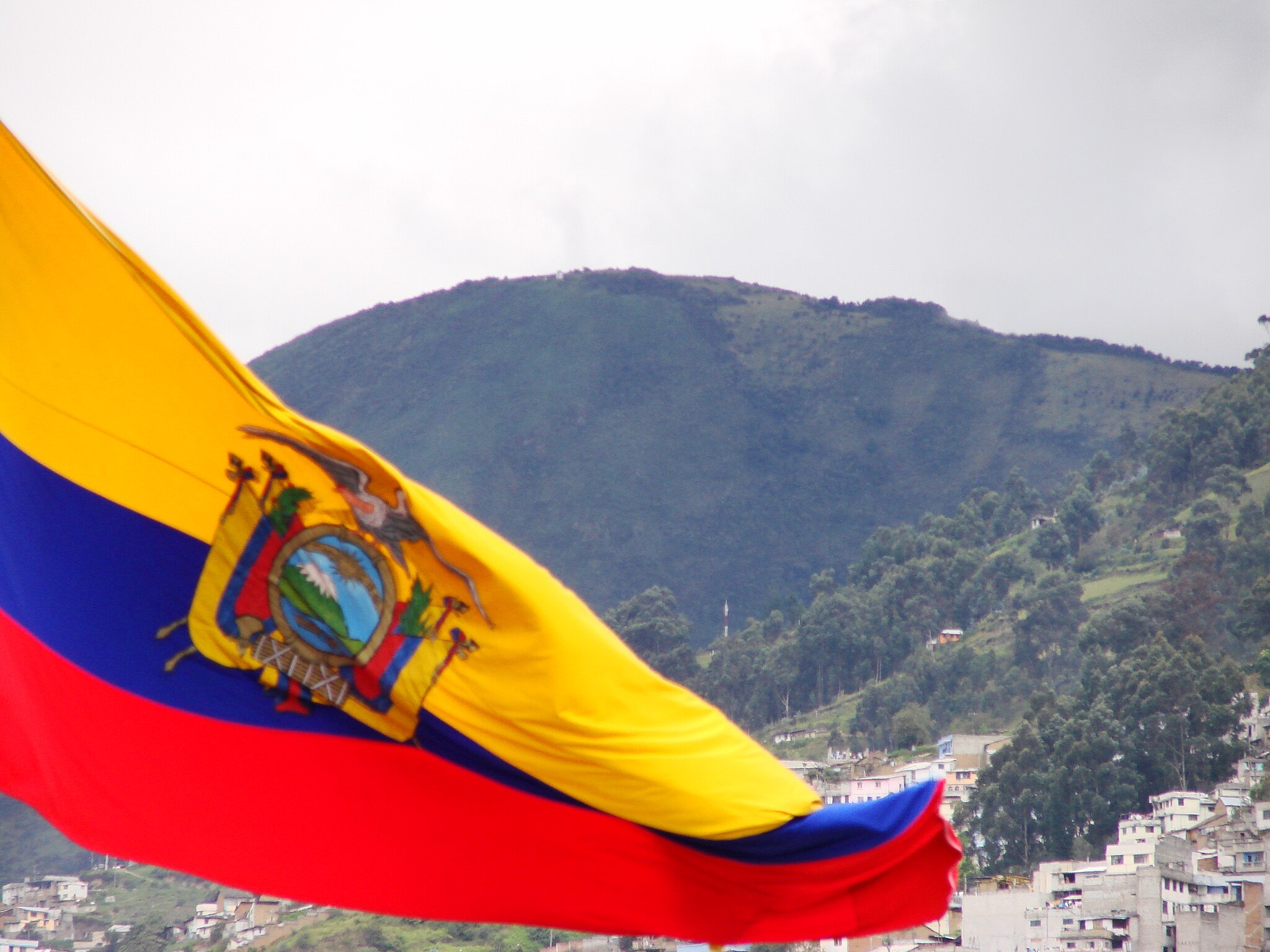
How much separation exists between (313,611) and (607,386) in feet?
600

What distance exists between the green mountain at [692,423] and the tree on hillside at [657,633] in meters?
60.6

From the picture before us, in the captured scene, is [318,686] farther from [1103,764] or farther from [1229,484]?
[1229,484]

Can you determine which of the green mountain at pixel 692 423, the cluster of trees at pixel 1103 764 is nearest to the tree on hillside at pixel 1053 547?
the cluster of trees at pixel 1103 764

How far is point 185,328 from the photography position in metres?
6.23

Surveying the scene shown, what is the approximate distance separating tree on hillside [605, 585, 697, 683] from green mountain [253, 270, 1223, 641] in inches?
2386

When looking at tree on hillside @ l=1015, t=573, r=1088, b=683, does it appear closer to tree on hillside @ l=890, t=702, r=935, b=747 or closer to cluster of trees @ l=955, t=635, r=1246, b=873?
tree on hillside @ l=890, t=702, r=935, b=747

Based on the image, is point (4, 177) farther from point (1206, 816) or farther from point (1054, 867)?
point (1206, 816)

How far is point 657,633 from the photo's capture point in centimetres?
9181

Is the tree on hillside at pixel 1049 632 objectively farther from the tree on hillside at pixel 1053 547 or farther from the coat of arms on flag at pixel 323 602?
the coat of arms on flag at pixel 323 602

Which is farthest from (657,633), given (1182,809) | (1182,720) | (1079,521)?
(1182,809)

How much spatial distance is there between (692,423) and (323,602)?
185019 millimetres

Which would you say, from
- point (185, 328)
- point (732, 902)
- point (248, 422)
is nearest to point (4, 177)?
point (185, 328)

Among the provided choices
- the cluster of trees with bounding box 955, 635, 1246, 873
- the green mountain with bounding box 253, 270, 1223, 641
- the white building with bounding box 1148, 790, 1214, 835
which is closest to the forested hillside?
the cluster of trees with bounding box 955, 635, 1246, 873

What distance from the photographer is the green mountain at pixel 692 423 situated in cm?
16750
